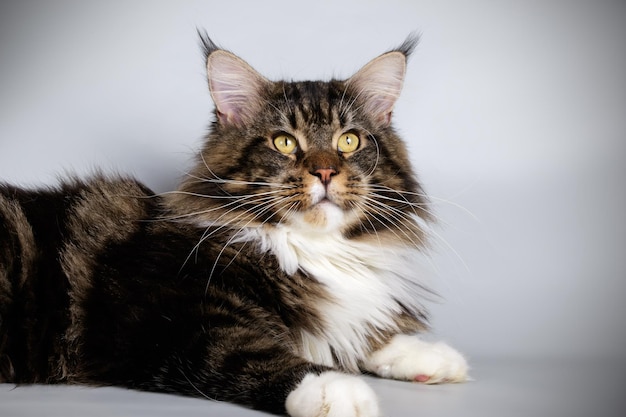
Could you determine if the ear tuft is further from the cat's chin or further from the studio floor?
the studio floor

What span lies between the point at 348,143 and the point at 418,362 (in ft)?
2.99

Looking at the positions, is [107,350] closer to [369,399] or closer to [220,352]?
[220,352]

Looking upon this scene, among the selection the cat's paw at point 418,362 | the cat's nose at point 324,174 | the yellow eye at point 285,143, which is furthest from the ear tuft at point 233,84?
the cat's paw at point 418,362

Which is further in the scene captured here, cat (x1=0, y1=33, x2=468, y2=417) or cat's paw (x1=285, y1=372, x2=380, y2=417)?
cat (x1=0, y1=33, x2=468, y2=417)

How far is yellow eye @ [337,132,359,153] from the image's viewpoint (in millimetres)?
3124

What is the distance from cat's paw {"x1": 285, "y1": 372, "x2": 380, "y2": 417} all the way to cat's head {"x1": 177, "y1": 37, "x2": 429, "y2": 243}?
0.77m

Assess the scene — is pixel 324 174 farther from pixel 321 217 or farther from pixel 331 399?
pixel 331 399

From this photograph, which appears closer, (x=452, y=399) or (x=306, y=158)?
(x=452, y=399)

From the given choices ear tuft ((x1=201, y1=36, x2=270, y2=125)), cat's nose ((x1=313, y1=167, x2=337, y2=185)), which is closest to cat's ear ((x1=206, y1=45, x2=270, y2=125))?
ear tuft ((x1=201, y1=36, x2=270, y2=125))

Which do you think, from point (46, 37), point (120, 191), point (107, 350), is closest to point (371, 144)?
point (120, 191)

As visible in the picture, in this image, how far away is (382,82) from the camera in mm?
3441

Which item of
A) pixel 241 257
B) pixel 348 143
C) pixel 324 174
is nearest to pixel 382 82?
pixel 348 143

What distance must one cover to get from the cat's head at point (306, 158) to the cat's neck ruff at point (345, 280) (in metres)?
0.06

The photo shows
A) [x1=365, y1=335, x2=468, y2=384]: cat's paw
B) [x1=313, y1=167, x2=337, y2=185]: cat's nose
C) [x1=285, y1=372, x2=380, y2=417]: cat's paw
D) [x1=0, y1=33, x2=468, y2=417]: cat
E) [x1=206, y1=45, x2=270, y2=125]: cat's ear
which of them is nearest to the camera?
[x1=285, y1=372, x2=380, y2=417]: cat's paw
